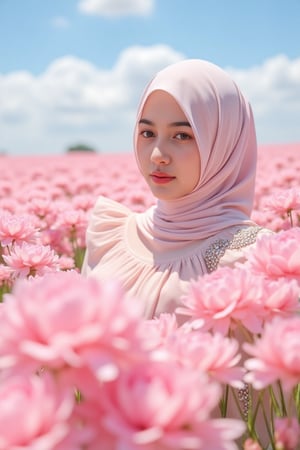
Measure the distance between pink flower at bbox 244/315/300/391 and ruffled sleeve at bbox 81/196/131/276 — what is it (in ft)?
4.84

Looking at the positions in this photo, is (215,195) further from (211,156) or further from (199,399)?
(199,399)

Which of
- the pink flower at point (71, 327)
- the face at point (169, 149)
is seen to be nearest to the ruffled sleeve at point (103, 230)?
the face at point (169, 149)

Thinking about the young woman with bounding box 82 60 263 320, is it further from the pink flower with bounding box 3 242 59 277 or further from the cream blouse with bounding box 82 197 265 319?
the pink flower with bounding box 3 242 59 277

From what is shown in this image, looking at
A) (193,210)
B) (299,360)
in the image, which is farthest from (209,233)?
(299,360)

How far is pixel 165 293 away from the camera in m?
1.99

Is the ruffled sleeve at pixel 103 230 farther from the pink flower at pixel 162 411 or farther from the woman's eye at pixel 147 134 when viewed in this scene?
the pink flower at pixel 162 411

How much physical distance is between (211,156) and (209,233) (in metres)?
0.25

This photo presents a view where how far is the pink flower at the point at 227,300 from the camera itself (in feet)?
3.54

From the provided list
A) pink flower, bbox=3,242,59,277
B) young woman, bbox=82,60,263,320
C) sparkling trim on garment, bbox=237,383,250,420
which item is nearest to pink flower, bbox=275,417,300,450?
sparkling trim on garment, bbox=237,383,250,420

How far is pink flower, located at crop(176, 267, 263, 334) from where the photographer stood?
3.54 ft

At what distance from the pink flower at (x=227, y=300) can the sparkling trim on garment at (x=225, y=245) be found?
85 centimetres

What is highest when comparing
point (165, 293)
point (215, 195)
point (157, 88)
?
point (157, 88)

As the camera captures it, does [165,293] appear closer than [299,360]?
No

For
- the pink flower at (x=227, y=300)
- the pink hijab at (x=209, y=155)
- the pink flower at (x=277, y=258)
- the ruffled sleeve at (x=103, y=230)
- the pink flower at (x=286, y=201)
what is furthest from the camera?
the pink flower at (x=286, y=201)
